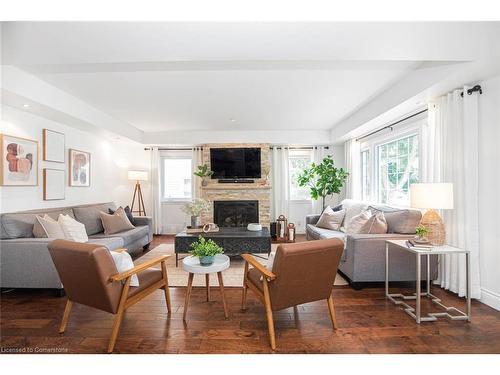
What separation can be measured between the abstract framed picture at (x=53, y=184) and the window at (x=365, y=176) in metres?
5.90

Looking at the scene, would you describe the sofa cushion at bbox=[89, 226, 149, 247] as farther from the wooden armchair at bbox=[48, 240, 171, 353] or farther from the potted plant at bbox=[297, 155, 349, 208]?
the potted plant at bbox=[297, 155, 349, 208]

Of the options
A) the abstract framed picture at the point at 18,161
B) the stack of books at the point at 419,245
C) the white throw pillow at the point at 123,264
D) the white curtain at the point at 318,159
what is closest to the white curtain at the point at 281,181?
the white curtain at the point at 318,159

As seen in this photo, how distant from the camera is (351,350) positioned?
1945mm

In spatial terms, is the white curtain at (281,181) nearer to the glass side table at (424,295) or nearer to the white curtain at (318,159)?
the white curtain at (318,159)

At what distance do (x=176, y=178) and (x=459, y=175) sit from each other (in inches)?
232

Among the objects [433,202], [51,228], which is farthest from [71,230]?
[433,202]

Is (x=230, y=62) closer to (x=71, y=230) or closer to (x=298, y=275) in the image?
(x=298, y=275)

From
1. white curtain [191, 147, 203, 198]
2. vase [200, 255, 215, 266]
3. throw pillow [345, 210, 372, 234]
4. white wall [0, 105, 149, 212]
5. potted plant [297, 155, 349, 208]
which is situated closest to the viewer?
vase [200, 255, 215, 266]

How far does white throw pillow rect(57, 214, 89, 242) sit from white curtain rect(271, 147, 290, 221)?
14.1 ft

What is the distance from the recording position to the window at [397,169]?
4.04m

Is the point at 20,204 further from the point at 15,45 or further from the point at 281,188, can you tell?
the point at 281,188

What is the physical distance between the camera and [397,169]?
14.6 feet

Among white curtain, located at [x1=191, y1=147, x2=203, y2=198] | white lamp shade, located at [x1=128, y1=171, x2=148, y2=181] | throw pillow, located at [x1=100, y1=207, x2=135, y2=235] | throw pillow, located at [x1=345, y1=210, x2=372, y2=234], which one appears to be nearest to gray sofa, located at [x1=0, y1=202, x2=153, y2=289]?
throw pillow, located at [x1=100, y1=207, x2=135, y2=235]

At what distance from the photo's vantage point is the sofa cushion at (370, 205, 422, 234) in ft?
10.6
